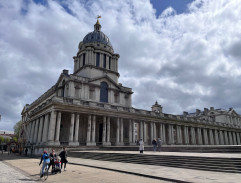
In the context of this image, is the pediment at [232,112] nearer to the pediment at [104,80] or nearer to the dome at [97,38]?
the pediment at [104,80]

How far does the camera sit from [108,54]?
51625mm

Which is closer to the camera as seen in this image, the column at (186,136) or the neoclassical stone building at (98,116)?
the neoclassical stone building at (98,116)

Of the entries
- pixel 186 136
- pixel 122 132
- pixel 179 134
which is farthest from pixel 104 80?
pixel 186 136

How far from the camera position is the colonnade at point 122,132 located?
104 feet

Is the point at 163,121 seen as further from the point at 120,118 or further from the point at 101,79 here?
the point at 101,79

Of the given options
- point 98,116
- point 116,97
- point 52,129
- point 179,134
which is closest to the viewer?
point 52,129

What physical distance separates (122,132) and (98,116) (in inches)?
227

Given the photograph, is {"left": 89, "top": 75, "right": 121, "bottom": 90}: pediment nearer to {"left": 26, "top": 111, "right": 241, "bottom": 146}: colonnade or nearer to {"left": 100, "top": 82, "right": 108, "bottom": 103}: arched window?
{"left": 100, "top": 82, "right": 108, "bottom": 103}: arched window

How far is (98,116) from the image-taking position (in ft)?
122

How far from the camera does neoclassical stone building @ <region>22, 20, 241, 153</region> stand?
108 feet

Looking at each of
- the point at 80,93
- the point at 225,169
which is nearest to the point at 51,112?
the point at 80,93

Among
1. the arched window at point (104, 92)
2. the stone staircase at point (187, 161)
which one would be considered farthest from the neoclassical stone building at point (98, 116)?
the stone staircase at point (187, 161)

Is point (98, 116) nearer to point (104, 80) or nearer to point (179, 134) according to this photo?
point (104, 80)

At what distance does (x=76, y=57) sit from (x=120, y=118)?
2448cm
